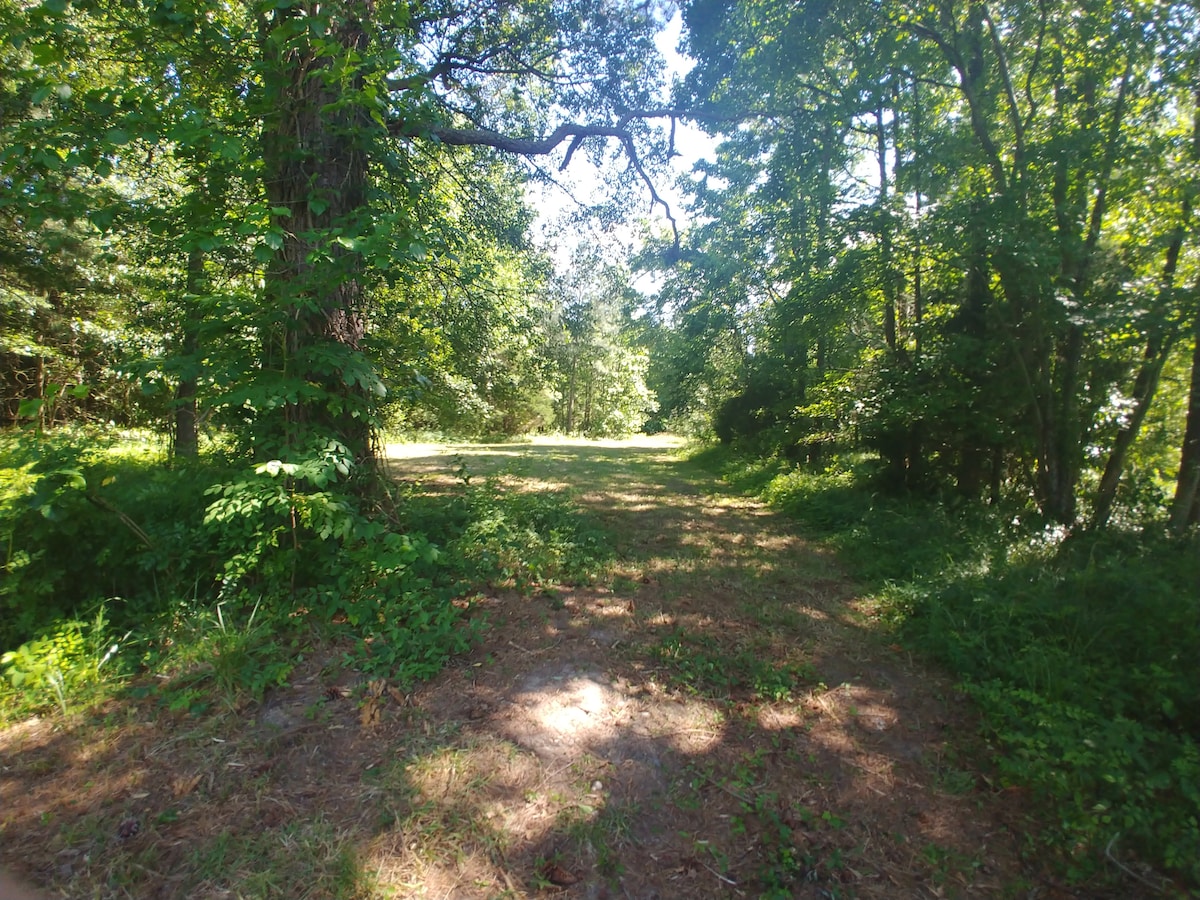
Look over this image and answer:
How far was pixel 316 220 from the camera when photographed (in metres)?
4.21

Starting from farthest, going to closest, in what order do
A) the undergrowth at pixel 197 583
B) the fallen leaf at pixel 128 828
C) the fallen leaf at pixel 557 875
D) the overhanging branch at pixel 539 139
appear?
the overhanging branch at pixel 539 139 → the undergrowth at pixel 197 583 → the fallen leaf at pixel 128 828 → the fallen leaf at pixel 557 875

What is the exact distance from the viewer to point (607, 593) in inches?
189

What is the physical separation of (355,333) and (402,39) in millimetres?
3961

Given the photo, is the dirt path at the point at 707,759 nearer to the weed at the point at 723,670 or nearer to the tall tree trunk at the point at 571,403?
the weed at the point at 723,670

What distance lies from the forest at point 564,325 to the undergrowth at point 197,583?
3 centimetres

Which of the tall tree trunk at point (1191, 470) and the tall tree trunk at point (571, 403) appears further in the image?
the tall tree trunk at point (571, 403)

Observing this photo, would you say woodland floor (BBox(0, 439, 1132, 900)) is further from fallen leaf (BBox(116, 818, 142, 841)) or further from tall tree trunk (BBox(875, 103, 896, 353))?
tall tree trunk (BBox(875, 103, 896, 353))

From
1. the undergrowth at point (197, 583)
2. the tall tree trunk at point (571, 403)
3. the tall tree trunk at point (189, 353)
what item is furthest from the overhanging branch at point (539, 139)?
the tall tree trunk at point (571, 403)

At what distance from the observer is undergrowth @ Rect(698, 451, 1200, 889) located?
2311 mm

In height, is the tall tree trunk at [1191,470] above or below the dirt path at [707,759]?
above

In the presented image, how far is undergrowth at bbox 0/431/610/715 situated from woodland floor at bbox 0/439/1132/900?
0.24 metres

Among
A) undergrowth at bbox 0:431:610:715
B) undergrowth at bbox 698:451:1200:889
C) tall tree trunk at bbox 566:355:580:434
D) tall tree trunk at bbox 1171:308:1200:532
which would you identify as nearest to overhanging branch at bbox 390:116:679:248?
undergrowth at bbox 0:431:610:715

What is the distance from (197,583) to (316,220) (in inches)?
110

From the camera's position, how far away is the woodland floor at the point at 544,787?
211 cm
